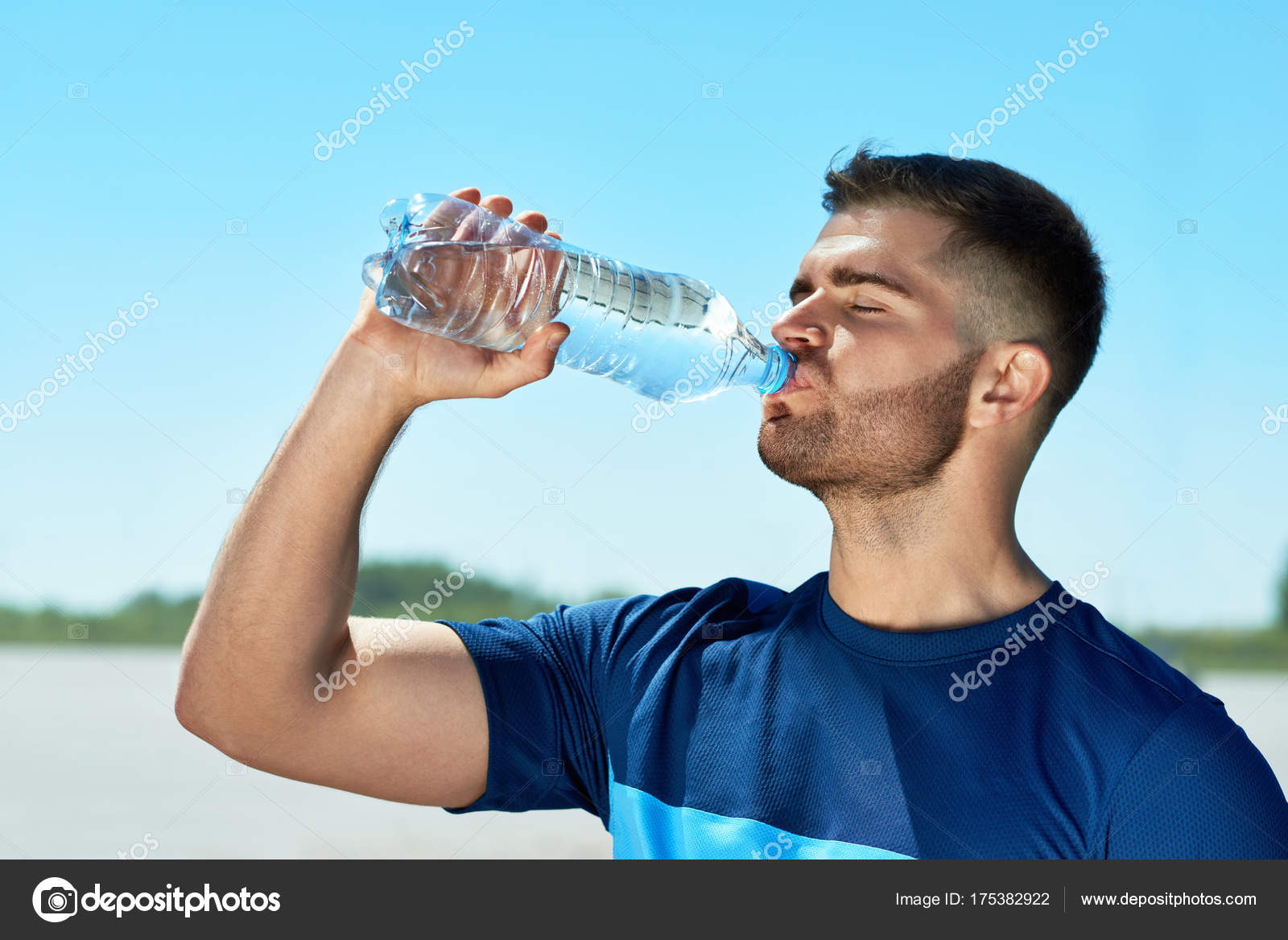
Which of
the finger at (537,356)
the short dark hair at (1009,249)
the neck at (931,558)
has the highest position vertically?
the short dark hair at (1009,249)

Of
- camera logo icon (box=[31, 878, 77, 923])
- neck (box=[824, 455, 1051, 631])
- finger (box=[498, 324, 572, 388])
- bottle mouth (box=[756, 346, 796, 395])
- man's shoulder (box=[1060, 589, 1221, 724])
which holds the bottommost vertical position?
camera logo icon (box=[31, 878, 77, 923])

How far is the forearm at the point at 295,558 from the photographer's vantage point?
4.78 feet

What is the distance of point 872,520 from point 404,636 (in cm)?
77

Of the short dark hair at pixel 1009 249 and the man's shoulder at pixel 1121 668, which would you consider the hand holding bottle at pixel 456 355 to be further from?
the man's shoulder at pixel 1121 668

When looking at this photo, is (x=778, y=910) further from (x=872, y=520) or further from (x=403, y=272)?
(x=403, y=272)

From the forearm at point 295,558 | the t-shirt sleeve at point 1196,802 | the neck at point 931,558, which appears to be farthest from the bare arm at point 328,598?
the t-shirt sleeve at point 1196,802

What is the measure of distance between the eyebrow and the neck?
302 millimetres

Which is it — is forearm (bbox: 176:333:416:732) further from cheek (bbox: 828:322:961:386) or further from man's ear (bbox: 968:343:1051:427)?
man's ear (bbox: 968:343:1051:427)

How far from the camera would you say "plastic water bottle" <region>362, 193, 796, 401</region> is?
1.51 metres

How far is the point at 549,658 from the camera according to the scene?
5.54 feet

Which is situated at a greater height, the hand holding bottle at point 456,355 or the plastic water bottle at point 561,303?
the plastic water bottle at point 561,303

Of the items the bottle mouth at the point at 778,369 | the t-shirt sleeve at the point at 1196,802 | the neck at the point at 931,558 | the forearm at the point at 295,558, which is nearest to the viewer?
the t-shirt sleeve at the point at 1196,802

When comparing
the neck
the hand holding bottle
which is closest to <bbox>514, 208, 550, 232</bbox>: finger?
the hand holding bottle

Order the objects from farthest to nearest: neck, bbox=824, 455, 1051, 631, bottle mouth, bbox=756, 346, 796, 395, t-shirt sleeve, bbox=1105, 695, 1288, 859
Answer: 1. bottle mouth, bbox=756, 346, 796, 395
2. neck, bbox=824, 455, 1051, 631
3. t-shirt sleeve, bbox=1105, 695, 1288, 859
